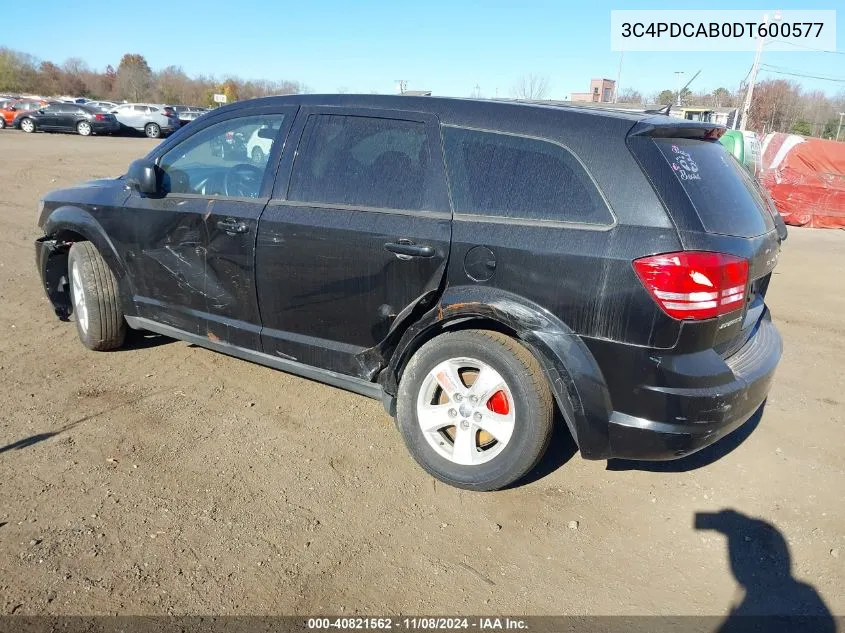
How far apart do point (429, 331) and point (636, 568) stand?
4.61 feet

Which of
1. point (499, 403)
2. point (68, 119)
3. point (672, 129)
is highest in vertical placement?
point (672, 129)

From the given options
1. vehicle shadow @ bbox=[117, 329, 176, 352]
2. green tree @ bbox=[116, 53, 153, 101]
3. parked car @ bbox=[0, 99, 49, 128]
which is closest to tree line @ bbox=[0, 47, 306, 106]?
green tree @ bbox=[116, 53, 153, 101]

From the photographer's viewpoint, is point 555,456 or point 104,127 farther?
point 104,127

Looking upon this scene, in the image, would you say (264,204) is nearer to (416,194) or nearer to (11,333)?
(416,194)

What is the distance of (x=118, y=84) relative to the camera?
7788 cm

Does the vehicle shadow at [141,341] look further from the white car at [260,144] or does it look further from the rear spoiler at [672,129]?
the rear spoiler at [672,129]

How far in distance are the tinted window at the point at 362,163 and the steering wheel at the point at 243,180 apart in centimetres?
27

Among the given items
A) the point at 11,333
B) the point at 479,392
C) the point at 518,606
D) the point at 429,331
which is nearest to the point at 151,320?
the point at 11,333

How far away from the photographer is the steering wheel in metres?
3.88

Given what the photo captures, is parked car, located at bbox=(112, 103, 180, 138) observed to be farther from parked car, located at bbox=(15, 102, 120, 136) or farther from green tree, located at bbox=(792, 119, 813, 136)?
green tree, located at bbox=(792, 119, 813, 136)

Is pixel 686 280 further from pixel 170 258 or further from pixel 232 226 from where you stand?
pixel 170 258

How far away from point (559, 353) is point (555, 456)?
40.2 inches

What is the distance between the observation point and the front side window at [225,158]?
3.91 metres

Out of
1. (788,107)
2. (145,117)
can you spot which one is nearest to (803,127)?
(788,107)
